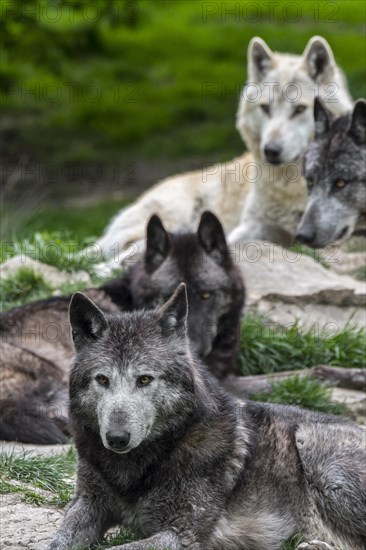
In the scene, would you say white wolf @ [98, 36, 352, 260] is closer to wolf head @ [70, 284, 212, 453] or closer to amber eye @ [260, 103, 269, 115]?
amber eye @ [260, 103, 269, 115]

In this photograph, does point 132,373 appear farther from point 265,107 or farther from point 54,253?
point 265,107

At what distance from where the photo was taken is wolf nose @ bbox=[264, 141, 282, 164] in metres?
10.9

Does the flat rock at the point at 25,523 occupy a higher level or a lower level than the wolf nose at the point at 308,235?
higher

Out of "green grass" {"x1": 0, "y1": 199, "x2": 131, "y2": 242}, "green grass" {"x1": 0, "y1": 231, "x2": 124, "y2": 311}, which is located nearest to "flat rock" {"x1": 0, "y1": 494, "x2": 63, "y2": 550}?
"green grass" {"x1": 0, "y1": 231, "x2": 124, "y2": 311}

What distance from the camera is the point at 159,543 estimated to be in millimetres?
4609

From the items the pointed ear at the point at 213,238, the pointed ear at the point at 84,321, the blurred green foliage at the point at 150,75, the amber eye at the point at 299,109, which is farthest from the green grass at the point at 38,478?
the blurred green foliage at the point at 150,75

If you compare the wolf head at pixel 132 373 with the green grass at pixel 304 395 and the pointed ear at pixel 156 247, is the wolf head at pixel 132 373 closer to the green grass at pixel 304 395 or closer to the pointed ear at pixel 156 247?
the green grass at pixel 304 395

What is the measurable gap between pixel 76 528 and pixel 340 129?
17.4 feet

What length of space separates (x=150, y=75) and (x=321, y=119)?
42.2 ft

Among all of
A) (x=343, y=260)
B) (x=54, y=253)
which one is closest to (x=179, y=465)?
(x=54, y=253)

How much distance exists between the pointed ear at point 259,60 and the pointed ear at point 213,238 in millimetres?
4153

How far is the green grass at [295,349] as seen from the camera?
8266 mm

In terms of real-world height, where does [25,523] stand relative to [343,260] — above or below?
above

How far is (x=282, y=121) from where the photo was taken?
442 inches
